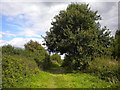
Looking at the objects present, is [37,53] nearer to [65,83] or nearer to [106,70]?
[65,83]

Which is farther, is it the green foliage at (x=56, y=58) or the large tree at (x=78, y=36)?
the green foliage at (x=56, y=58)

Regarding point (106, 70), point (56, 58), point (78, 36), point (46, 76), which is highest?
point (78, 36)

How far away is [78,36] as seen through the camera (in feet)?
42.5

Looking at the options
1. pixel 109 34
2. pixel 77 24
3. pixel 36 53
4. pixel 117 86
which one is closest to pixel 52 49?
pixel 36 53

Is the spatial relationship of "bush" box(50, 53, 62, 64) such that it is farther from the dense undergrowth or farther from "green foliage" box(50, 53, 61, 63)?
the dense undergrowth

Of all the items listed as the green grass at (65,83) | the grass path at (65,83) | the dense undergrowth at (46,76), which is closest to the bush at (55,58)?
the dense undergrowth at (46,76)

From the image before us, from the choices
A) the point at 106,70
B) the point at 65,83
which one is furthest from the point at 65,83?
the point at 106,70

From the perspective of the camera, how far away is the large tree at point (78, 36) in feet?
42.8

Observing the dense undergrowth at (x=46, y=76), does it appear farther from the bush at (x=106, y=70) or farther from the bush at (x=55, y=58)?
the bush at (x=55, y=58)

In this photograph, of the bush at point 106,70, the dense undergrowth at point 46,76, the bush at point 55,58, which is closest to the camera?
the dense undergrowth at point 46,76

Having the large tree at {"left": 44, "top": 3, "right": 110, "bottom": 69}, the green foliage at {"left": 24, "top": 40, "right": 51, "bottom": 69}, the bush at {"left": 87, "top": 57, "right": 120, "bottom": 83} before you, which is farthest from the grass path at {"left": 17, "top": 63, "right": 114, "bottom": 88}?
the green foliage at {"left": 24, "top": 40, "right": 51, "bottom": 69}

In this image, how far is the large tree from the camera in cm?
1305

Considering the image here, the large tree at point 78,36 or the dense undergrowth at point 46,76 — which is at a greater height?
the large tree at point 78,36

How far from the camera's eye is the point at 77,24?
14773 mm
